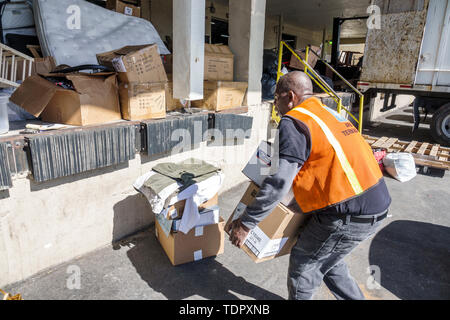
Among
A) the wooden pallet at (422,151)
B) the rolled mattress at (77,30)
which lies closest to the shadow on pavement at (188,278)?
the rolled mattress at (77,30)

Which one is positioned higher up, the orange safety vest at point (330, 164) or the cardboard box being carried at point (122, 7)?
the cardboard box being carried at point (122, 7)

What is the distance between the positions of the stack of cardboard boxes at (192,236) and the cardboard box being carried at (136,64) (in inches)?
54.5

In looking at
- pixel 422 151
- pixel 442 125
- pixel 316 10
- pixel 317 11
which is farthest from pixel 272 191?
pixel 317 11

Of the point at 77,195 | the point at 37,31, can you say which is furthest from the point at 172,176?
the point at 37,31

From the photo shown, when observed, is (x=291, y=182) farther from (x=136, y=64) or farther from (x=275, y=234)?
(x=136, y=64)

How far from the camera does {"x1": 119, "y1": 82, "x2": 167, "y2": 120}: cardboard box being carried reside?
3.25 meters

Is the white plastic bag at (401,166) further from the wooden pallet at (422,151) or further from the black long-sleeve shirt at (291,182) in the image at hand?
the wooden pallet at (422,151)

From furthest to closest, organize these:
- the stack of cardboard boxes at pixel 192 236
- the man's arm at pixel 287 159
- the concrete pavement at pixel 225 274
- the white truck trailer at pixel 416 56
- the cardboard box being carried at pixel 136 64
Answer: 1. the white truck trailer at pixel 416 56
2. the cardboard box being carried at pixel 136 64
3. the stack of cardboard boxes at pixel 192 236
4. the concrete pavement at pixel 225 274
5. the man's arm at pixel 287 159

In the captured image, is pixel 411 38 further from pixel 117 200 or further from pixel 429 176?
pixel 117 200

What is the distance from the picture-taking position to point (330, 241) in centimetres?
197

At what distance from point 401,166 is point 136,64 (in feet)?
10.2

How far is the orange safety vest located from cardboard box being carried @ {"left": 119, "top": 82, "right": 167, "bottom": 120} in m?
1.94

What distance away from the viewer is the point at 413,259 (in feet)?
10.8

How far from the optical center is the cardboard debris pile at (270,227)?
7.20ft
